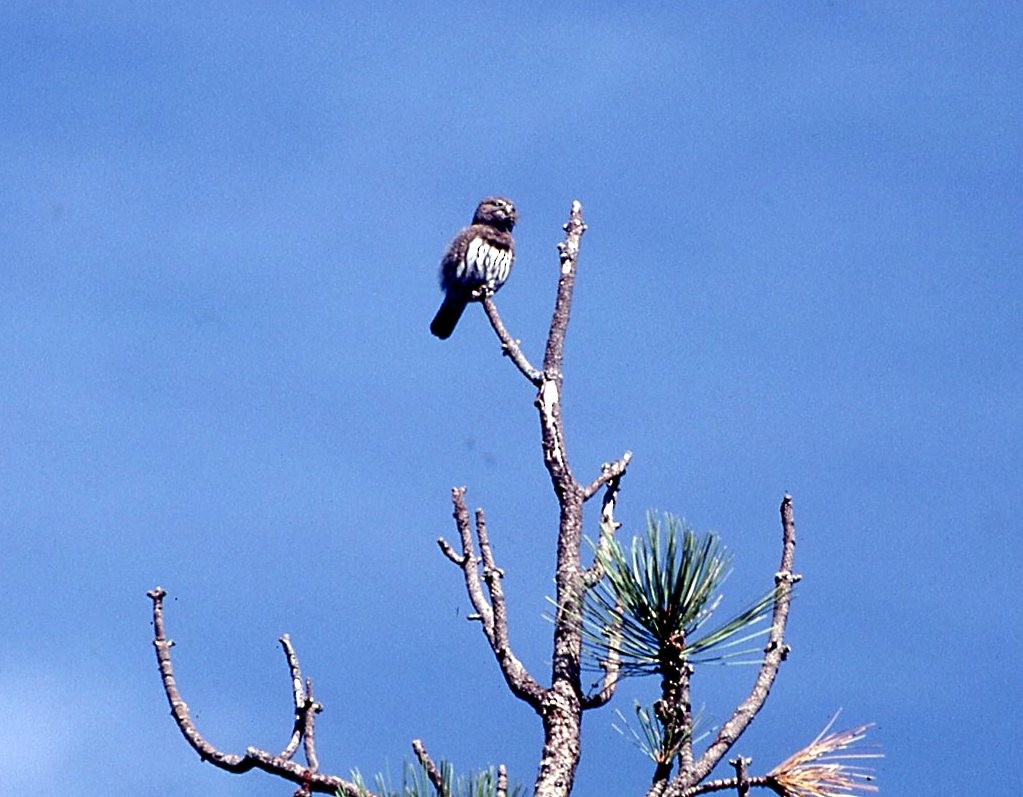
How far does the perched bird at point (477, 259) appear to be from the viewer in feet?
48.7

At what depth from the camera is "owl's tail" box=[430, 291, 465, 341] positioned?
15383 mm

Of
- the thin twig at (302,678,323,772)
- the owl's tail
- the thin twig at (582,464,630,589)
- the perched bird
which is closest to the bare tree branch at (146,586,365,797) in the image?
the thin twig at (302,678,323,772)

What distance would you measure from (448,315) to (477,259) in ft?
3.23

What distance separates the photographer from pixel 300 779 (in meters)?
4.39

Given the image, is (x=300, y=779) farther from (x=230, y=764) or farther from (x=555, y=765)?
(x=555, y=765)

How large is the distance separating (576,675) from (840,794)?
2.75 feet

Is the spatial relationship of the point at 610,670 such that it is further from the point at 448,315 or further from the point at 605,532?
the point at 448,315

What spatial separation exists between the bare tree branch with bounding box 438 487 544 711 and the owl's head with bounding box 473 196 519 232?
10418 mm

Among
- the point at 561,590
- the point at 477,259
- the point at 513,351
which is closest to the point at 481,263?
the point at 477,259

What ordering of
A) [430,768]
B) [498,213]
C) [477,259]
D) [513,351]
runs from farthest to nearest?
1. [498,213]
2. [477,259]
3. [513,351]
4. [430,768]

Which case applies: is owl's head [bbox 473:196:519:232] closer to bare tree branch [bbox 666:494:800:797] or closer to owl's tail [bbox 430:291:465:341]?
owl's tail [bbox 430:291:465:341]

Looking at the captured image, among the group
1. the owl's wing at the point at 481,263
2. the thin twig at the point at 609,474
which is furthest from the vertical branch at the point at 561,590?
the owl's wing at the point at 481,263

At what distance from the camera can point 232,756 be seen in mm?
4477

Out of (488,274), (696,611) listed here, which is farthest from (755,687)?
(488,274)
